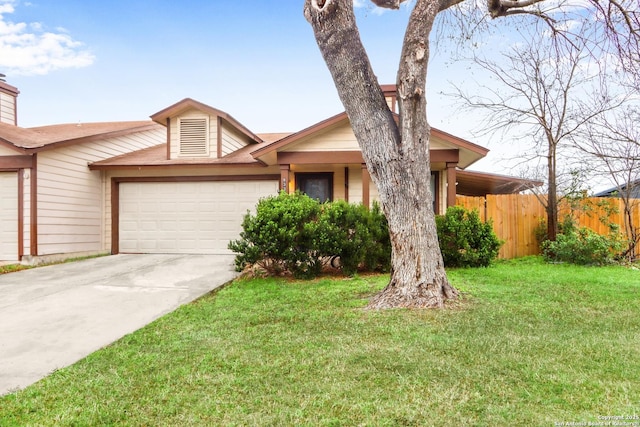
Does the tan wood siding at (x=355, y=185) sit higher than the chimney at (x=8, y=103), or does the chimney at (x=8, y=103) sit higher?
the chimney at (x=8, y=103)

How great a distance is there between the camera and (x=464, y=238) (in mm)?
7965

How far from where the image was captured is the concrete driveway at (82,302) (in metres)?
3.71

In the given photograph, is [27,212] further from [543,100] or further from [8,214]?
[543,100]

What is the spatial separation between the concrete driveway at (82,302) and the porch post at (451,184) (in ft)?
17.7

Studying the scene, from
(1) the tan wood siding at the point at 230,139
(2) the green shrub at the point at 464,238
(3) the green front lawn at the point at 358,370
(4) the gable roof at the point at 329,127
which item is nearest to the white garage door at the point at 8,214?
(1) the tan wood siding at the point at 230,139

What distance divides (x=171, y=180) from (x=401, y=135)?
7955mm

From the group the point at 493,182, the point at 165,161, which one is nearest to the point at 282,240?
the point at 165,161

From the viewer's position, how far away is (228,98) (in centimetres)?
1505

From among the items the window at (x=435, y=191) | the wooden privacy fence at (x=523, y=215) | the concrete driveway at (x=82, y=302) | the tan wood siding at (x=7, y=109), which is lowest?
the concrete driveway at (x=82, y=302)

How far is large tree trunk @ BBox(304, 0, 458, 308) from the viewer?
5.15m

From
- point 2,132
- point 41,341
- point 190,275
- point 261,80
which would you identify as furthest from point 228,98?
point 41,341

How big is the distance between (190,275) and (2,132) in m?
6.65

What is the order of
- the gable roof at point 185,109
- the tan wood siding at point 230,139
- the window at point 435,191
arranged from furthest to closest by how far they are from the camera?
the tan wood siding at point 230,139, the gable roof at point 185,109, the window at point 435,191

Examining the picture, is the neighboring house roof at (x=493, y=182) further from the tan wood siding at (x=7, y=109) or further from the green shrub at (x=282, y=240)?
the tan wood siding at (x=7, y=109)
